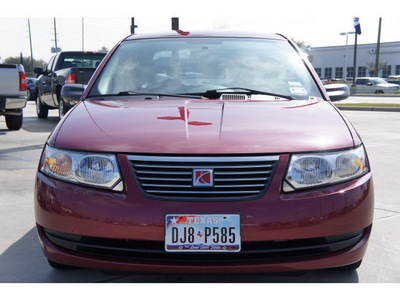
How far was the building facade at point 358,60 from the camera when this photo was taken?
66.2 m

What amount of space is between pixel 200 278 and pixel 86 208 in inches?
31.5

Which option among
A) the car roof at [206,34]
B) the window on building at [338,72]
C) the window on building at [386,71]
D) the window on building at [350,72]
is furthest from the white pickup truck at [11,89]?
the window on building at [338,72]

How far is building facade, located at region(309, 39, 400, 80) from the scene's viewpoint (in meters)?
66.2

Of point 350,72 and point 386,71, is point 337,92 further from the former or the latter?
point 350,72

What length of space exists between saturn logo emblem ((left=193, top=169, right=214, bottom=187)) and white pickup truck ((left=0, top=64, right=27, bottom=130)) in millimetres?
8246

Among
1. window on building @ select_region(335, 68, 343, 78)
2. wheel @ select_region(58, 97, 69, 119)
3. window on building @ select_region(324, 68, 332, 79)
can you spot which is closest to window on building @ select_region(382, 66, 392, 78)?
window on building @ select_region(335, 68, 343, 78)

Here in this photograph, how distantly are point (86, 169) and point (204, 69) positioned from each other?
1.46 metres

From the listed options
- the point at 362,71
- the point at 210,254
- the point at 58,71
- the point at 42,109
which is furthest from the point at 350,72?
the point at 210,254

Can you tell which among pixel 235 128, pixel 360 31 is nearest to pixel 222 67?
pixel 235 128

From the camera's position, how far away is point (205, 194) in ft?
7.67

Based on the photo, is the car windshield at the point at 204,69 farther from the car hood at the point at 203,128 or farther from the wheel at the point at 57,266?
the wheel at the point at 57,266

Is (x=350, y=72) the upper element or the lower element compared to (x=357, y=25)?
lower
